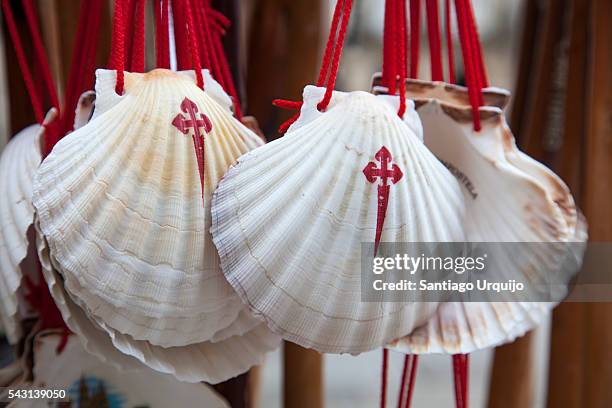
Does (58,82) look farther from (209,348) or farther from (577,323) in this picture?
(577,323)

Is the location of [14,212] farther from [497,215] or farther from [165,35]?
[497,215]

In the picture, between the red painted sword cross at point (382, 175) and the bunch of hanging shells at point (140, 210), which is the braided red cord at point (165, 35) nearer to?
the bunch of hanging shells at point (140, 210)

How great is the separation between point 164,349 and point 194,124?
137 mm

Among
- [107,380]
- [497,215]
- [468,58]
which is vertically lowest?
[107,380]

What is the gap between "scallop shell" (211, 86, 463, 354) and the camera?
369 mm

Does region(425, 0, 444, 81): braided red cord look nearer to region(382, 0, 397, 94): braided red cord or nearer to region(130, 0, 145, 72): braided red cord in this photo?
region(382, 0, 397, 94): braided red cord

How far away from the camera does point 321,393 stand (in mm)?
659

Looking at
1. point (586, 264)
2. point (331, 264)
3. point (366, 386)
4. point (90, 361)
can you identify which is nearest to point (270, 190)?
point (331, 264)

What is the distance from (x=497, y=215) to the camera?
1.49 ft

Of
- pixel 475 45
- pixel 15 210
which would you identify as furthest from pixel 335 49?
pixel 15 210

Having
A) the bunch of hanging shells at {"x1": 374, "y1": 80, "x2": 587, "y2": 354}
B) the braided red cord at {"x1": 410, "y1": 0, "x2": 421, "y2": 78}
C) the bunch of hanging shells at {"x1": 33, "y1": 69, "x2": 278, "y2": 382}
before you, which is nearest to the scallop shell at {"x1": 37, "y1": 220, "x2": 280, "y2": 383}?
the bunch of hanging shells at {"x1": 33, "y1": 69, "x2": 278, "y2": 382}

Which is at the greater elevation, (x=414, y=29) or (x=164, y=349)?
(x=414, y=29)

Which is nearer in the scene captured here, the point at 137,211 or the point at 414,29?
the point at 137,211

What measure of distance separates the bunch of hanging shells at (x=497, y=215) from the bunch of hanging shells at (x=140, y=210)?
0.13 metres
